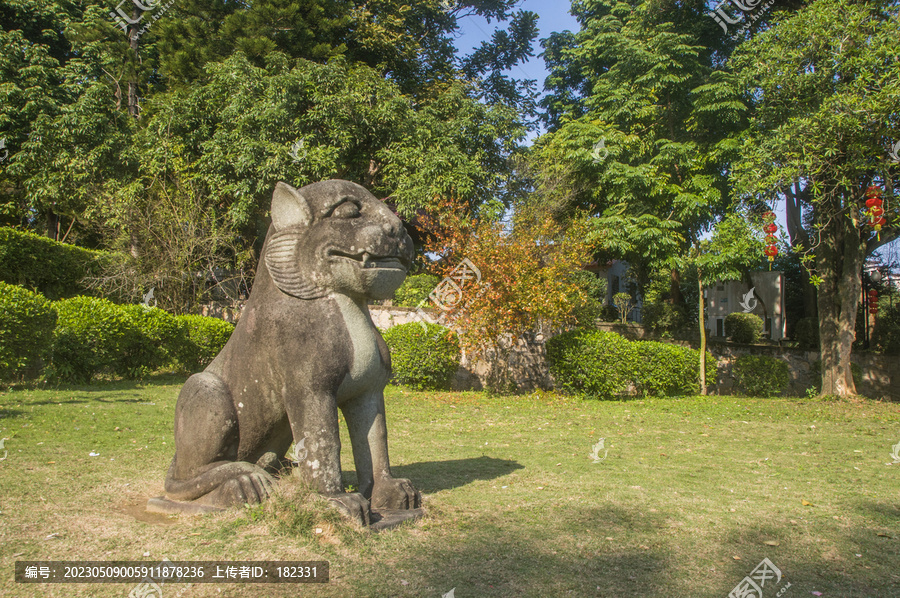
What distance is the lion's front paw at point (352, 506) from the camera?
11.3ft

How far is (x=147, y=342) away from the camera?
11.9 meters

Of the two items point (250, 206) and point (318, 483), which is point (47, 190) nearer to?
point (250, 206)

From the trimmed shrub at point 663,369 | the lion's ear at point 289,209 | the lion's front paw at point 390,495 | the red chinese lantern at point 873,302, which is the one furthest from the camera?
the red chinese lantern at point 873,302

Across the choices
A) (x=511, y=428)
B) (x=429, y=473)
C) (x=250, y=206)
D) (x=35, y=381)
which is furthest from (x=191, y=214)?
(x=429, y=473)

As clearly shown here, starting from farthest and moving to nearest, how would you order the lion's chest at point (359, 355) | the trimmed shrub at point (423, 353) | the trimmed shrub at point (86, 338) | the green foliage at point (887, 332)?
the green foliage at point (887, 332), the trimmed shrub at point (423, 353), the trimmed shrub at point (86, 338), the lion's chest at point (359, 355)

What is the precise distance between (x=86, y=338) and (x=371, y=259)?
922cm

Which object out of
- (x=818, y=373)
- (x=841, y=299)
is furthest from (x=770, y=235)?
(x=818, y=373)

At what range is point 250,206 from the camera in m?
14.5

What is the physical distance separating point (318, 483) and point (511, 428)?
5.68m

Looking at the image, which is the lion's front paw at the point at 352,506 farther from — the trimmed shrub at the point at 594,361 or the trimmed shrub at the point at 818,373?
the trimmed shrub at the point at 818,373

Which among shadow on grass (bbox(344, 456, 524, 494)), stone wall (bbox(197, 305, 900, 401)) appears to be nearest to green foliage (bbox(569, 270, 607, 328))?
stone wall (bbox(197, 305, 900, 401))

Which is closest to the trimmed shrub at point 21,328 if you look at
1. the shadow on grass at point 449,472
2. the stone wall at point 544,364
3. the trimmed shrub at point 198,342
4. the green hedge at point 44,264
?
the trimmed shrub at point 198,342

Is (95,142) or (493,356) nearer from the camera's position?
(493,356)

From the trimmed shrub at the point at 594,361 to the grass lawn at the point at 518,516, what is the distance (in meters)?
4.27
